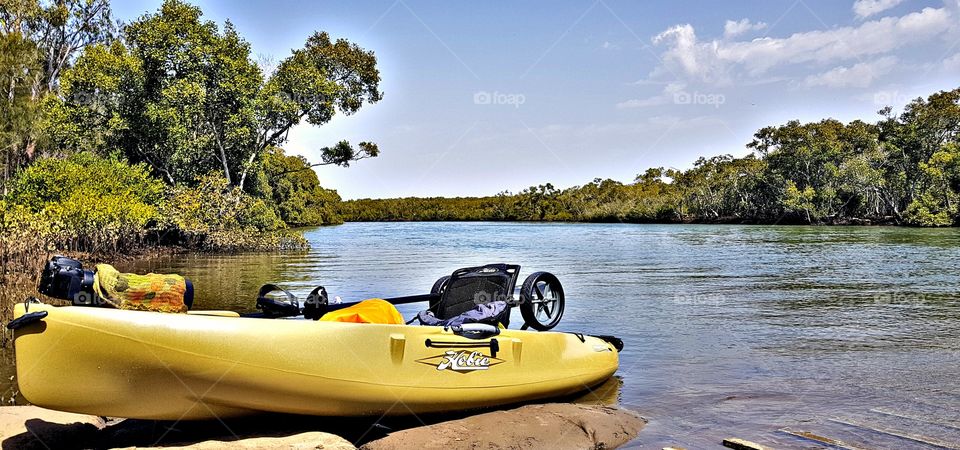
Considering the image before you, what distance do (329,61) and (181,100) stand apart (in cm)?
761

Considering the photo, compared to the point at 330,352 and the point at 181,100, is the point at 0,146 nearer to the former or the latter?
the point at 181,100

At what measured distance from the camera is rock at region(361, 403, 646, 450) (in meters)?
5.30

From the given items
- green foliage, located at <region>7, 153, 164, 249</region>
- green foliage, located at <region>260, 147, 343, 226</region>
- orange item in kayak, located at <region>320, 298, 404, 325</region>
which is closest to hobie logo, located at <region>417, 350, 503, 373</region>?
orange item in kayak, located at <region>320, 298, 404, 325</region>

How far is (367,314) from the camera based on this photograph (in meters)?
5.81

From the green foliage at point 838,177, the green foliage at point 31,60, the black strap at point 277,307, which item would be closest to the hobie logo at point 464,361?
the black strap at point 277,307

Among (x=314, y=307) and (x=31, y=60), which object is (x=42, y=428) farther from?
(x=31, y=60)

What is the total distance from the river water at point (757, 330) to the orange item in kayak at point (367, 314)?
2.29 meters

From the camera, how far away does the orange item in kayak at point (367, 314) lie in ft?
18.7

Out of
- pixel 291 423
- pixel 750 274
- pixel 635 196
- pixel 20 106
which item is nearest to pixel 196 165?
pixel 20 106

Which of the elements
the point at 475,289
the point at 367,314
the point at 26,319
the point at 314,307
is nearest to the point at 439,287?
the point at 475,289

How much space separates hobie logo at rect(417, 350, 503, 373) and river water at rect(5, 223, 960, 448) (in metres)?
1.39

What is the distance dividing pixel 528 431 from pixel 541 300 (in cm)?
229

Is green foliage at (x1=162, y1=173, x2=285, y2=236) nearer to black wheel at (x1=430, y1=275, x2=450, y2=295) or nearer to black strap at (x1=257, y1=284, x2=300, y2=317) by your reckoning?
black wheel at (x1=430, y1=275, x2=450, y2=295)

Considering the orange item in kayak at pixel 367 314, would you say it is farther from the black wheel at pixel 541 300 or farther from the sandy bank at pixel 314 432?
the black wheel at pixel 541 300
